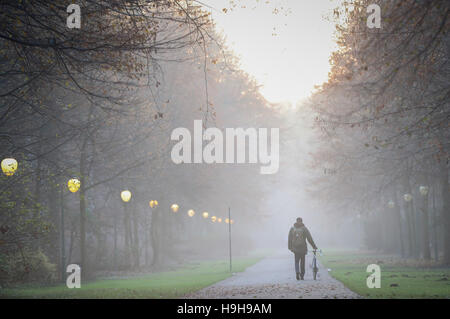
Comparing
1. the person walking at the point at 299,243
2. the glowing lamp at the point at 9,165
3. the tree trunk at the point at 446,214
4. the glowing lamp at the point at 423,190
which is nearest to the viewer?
the glowing lamp at the point at 9,165

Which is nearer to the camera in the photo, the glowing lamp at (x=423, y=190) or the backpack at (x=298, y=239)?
the backpack at (x=298, y=239)

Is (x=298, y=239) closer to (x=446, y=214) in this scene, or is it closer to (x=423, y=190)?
(x=446, y=214)

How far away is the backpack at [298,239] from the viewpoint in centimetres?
1991

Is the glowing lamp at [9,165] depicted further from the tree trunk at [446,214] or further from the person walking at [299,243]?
the tree trunk at [446,214]

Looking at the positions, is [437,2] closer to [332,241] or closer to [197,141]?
[197,141]

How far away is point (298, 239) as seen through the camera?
20.0 metres

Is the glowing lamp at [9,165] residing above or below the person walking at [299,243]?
above

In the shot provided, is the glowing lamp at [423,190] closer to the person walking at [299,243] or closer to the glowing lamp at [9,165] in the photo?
the person walking at [299,243]

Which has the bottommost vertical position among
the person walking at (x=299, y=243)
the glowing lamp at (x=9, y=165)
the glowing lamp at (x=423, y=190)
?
the person walking at (x=299, y=243)

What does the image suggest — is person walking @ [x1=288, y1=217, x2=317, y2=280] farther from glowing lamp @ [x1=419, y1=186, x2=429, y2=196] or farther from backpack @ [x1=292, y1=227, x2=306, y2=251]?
glowing lamp @ [x1=419, y1=186, x2=429, y2=196]

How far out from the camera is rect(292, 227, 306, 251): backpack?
1991 centimetres

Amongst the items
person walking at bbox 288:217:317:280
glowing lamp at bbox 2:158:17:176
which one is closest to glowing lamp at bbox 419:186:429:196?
person walking at bbox 288:217:317:280

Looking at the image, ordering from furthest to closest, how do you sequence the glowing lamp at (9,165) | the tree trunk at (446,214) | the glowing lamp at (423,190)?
the glowing lamp at (423,190)
the tree trunk at (446,214)
the glowing lamp at (9,165)

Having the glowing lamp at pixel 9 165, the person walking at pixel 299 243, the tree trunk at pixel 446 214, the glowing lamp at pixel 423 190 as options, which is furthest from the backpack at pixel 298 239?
the glowing lamp at pixel 423 190
